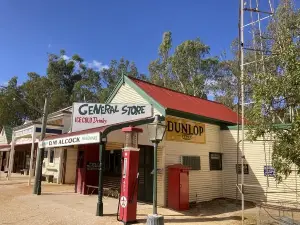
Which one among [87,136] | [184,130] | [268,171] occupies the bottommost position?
[268,171]

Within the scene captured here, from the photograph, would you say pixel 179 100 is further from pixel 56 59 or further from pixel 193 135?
pixel 56 59

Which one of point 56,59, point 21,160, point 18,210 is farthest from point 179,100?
point 56,59

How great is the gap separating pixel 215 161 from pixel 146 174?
3.65m

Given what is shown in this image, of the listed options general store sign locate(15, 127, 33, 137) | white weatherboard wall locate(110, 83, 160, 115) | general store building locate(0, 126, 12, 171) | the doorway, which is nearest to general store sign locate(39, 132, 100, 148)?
the doorway

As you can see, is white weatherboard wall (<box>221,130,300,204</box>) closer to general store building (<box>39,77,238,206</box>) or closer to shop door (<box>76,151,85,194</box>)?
general store building (<box>39,77,238,206</box>)

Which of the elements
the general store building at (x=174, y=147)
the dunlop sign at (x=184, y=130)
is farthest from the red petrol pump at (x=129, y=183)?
the dunlop sign at (x=184, y=130)

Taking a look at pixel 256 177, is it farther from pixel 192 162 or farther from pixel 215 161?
pixel 192 162

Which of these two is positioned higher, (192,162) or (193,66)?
(193,66)

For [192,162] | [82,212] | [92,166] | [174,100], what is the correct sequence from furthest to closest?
[174,100] → [92,166] → [192,162] → [82,212]

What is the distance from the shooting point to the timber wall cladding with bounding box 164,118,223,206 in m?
12.4

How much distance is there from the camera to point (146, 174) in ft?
42.7

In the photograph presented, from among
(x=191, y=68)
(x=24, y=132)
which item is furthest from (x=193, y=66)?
(x=24, y=132)

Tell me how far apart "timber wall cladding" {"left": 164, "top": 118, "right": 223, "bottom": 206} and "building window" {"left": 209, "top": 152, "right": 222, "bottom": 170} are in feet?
0.63

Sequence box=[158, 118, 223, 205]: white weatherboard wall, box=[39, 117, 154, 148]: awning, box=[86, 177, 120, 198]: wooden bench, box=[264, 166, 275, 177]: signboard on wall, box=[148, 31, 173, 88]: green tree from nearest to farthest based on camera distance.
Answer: box=[39, 117, 154, 148]: awning → box=[158, 118, 223, 205]: white weatherboard wall → box=[264, 166, 275, 177]: signboard on wall → box=[86, 177, 120, 198]: wooden bench → box=[148, 31, 173, 88]: green tree
